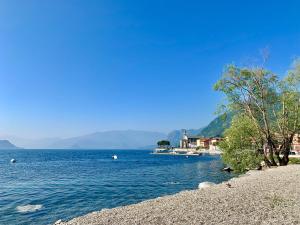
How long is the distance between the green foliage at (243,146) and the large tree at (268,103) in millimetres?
874

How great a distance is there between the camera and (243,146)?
4491cm

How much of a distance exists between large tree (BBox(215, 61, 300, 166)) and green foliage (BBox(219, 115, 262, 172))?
0.87m

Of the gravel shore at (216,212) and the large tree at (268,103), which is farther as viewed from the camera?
the large tree at (268,103)

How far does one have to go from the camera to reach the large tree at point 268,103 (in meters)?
41.7

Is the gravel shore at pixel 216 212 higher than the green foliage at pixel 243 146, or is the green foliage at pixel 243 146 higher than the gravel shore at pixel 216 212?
the green foliage at pixel 243 146

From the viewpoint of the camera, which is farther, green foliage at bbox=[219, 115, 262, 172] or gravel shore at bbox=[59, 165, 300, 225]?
green foliage at bbox=[219, 115, 262, 172]

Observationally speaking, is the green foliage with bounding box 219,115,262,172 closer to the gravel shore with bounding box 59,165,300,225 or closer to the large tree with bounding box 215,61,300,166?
the large tree with bounding box 215,61,300,166

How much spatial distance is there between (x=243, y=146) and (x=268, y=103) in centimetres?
707

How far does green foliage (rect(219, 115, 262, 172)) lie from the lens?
44.1m

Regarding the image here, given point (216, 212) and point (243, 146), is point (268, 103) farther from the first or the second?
point (216, 212)

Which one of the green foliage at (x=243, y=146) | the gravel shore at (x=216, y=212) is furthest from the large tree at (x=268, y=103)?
the gravel shore at (x=216, y=212)

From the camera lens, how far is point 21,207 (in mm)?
25922

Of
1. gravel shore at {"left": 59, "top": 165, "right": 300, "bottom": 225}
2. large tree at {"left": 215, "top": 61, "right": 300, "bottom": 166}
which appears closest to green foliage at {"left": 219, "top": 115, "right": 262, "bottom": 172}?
large tree at {"left": 215, "top": 61, "right": 300, "bottom": 166}

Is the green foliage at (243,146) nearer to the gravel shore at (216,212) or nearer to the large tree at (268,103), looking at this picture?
the large tree at (268,103)
